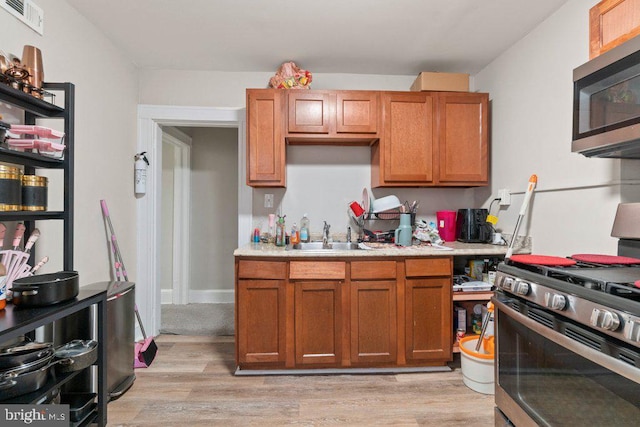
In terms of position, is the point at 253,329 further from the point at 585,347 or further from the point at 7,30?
the point at 7,30

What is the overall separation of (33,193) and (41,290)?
0.46 m

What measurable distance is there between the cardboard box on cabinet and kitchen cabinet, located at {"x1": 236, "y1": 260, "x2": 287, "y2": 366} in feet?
6.00

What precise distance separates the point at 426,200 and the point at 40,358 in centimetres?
280

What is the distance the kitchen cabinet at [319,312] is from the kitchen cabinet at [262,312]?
103mm

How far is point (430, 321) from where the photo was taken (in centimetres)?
219

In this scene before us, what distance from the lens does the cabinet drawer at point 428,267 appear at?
7.10ft

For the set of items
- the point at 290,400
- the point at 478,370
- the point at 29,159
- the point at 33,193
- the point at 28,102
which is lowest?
the point at 290,400

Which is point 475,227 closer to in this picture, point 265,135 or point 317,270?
point 317,270

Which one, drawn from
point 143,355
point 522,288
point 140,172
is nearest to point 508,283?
point 522,288

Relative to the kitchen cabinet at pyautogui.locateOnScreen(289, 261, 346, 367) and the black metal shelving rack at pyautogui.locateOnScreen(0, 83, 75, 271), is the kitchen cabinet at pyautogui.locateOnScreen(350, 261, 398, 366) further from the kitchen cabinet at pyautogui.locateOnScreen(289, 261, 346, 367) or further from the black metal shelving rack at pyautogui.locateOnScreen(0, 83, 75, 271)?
the black metal shelving rack at pyautogui.locateOnScreen(0, 83, 75, 271)

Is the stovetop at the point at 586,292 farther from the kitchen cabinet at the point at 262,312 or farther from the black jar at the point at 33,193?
the black jar at the point at 33,193

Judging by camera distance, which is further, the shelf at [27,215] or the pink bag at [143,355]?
the pink bag at [143,355]

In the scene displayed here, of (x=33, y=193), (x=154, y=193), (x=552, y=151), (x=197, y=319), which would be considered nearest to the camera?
(x=33, y=193)

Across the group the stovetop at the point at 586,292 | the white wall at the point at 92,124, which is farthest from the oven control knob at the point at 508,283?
the white wall at the point at 92,124
